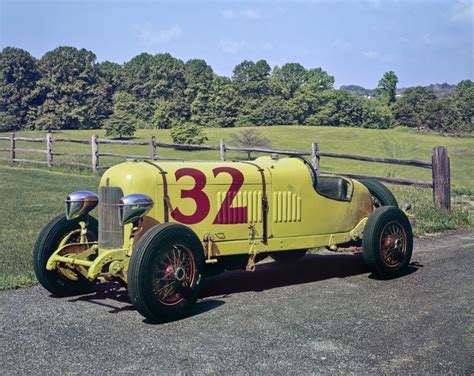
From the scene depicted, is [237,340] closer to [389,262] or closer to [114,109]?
[389,262]

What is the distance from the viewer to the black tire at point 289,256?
7.85 metres

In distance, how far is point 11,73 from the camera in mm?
77500

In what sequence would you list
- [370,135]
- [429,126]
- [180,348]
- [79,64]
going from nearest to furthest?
[180,348] → [370,135] → [79,64] → [429,126]

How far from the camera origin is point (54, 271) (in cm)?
655

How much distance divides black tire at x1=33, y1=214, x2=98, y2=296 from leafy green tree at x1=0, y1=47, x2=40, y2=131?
68090mm

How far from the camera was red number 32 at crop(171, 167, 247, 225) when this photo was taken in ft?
21.0

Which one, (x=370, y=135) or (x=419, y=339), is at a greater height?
(x=370, y=135)

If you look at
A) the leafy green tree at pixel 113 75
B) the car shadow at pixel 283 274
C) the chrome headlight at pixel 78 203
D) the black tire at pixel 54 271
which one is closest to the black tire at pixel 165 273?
Result: the car shadow at pixel 283 274

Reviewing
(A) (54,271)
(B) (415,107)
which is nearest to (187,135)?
(A) (54,271)

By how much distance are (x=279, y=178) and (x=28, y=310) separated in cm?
290

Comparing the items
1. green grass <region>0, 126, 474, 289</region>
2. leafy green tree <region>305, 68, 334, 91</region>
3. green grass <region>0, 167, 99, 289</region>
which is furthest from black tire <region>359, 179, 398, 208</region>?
leafy green tree <region>305, 68, 334, 91</region>

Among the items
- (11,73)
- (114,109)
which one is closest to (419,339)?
(114,109)

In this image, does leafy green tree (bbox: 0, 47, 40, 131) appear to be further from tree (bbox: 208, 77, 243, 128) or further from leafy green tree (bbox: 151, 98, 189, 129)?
tree (bbox: 208, 77, 243, 128)

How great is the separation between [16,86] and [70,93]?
23.0 feet
